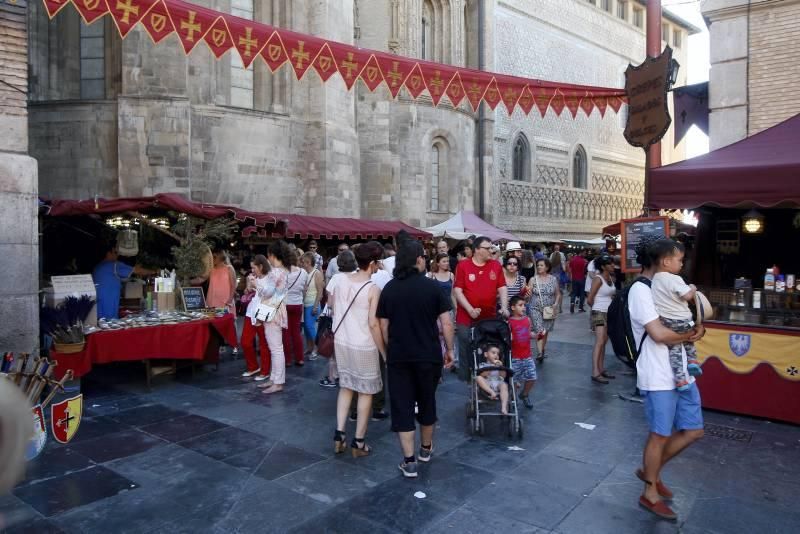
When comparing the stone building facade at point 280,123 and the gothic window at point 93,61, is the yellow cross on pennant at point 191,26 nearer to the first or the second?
the stone building facade at point 280,123

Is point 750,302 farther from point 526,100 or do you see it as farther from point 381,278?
point 526,100

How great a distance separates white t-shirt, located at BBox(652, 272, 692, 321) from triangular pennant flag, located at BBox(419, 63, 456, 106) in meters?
6.73

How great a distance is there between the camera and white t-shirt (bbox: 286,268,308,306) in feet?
28.3

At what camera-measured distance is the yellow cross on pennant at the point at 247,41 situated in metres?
8.51

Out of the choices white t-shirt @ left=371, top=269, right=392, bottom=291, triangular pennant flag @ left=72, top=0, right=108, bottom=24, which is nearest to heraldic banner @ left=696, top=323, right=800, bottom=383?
white t-shirt @ left=371, top=269, right=392, bottom=291

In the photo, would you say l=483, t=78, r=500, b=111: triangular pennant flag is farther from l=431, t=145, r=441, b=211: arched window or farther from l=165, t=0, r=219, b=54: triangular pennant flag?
l=431, t=145, r=441, b=211: arched window

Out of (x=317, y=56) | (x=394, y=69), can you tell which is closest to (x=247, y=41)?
(x=317, y=56)

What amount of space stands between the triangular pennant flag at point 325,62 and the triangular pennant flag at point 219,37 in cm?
138

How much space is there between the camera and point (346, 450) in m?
5.47

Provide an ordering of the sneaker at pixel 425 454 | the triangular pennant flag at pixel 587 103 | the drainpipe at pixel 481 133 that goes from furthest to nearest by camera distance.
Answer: the drainpipe at pixel 481 133 < the triangular pennant flag at pixel 587 103 < the sneaker at pixel 425 454

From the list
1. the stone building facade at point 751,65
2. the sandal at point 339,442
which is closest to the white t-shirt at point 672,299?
the sandal at point 339,442

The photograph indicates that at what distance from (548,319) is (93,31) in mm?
14347

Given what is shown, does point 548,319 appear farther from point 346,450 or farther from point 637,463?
point 346,450

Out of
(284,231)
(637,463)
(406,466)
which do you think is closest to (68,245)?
(284,231)
